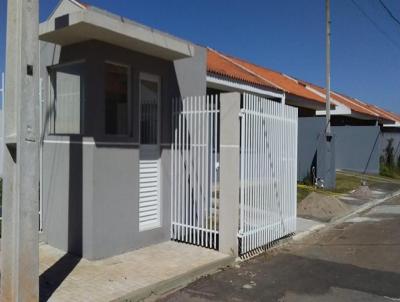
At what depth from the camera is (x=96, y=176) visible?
6543 mm

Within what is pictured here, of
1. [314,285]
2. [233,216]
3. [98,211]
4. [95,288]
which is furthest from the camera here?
[233,216]

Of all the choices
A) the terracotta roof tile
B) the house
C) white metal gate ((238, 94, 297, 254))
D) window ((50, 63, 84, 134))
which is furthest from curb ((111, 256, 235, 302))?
the terracotta roof tile

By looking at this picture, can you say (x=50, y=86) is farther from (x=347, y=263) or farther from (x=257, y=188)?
(x=347, y=263)

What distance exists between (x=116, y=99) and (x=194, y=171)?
1825 mm

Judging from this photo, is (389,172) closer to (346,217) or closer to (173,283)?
(346,217)

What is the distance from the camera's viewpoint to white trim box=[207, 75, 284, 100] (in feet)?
41.1

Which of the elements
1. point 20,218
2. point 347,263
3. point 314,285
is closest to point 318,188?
point 347,263

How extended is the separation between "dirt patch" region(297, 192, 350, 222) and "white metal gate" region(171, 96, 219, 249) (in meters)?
4.75

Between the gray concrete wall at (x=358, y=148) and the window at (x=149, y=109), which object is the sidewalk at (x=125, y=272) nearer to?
the window at (x=149, y=109)

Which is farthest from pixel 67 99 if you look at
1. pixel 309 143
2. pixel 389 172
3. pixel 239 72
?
pixel 389 172

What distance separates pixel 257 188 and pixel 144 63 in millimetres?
2794

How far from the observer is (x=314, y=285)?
244 inches

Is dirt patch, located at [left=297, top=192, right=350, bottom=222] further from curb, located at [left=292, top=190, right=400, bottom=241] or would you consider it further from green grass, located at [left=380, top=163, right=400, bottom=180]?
green grass, located at [left=380, top=163, right=400, bottom=180]

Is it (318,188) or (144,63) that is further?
(318,188)
